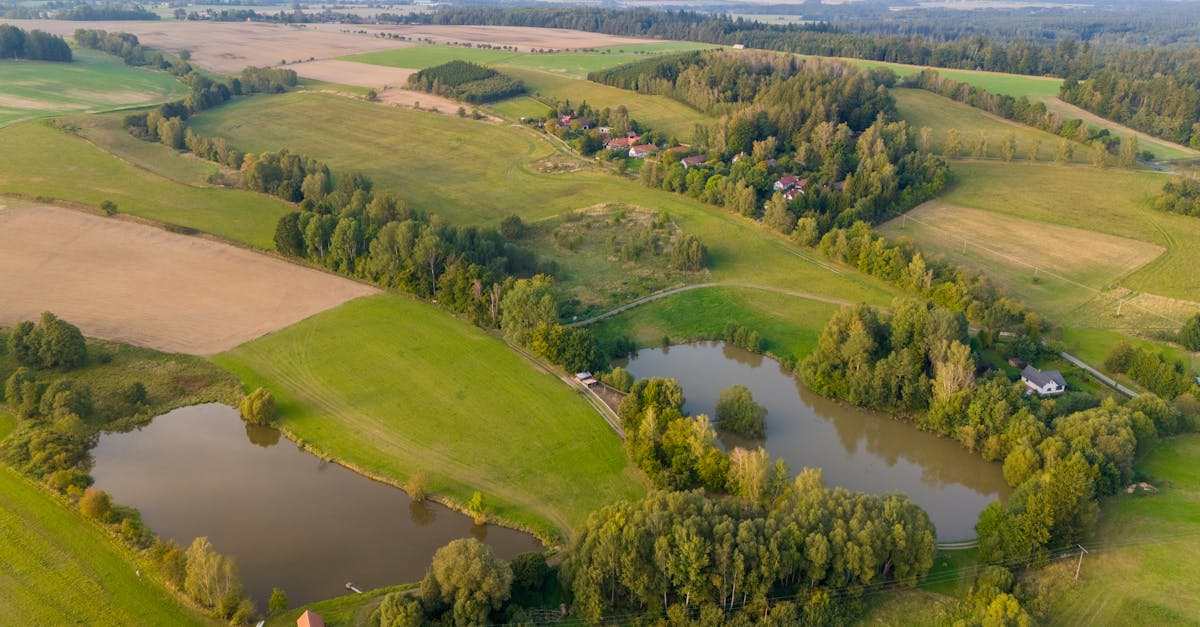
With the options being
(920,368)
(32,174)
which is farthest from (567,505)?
(32,174)

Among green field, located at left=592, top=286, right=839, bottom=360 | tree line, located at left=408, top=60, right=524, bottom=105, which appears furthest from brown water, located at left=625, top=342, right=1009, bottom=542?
tree line, located at left=408, top=60, right=524, bottom=105

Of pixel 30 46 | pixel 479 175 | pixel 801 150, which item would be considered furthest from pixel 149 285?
pixel 30 46

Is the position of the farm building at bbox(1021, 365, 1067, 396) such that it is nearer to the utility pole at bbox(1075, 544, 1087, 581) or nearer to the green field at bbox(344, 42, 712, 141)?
the utility pole at bbox(1075, 544, 1087, 581)

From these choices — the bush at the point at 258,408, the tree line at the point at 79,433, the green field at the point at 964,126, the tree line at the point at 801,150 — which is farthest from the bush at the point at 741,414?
the green field at the point at 964,126

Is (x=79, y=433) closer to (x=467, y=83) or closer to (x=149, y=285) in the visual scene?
(x=149, y=285)

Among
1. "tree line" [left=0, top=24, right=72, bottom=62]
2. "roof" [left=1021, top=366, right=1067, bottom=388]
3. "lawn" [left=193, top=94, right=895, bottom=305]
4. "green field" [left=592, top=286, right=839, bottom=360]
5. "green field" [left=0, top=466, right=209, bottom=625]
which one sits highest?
"tree line" [left=0, top=24, right=72, bottom=62]

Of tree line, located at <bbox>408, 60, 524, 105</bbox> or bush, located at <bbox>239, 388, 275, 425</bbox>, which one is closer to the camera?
bush, located at <bbox>239, 388, 275, 425</bbox>

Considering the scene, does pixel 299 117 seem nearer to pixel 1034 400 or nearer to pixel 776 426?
pixel 776 426

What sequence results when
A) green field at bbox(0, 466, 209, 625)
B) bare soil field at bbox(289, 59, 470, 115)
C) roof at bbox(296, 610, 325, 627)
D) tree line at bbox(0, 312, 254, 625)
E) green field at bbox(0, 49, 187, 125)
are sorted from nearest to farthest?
roof at bbox(296, 610, 325, 627), green field at bbox(0, 466, 209, 625), tree line at bbox(0, 312, 254, 625), green field at bbox(0, 49, 187, 125), bare soil field at bbox(289, 59, 470, 115)
